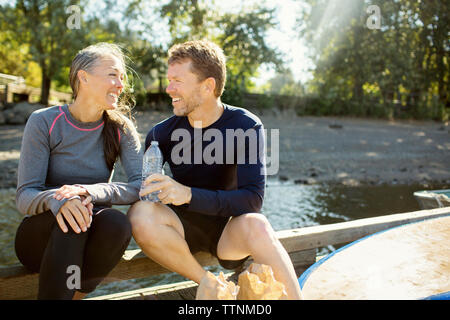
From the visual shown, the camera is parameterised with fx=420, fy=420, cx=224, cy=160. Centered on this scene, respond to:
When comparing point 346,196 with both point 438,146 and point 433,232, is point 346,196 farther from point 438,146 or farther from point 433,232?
point 438,146

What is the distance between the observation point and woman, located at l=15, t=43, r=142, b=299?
1950 mm

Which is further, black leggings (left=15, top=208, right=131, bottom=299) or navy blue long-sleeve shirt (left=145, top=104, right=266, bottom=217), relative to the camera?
navy blue long-sleeve shirt (left=145, top=104, right=266, bottom=217)

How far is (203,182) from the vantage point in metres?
2.54

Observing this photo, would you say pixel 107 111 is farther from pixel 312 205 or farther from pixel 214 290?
pixel 312 205

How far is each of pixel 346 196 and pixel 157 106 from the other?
11.8m

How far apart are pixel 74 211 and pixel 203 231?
79 cm

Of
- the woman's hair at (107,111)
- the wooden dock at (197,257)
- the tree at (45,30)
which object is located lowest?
the wooden dock at (197,257)

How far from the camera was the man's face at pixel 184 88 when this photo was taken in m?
2.54

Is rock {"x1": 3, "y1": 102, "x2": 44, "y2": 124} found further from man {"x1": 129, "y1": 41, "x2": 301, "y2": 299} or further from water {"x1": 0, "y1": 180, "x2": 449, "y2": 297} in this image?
man {"x1": 129, "y1": 41, "x2": 301, "y2": 299}

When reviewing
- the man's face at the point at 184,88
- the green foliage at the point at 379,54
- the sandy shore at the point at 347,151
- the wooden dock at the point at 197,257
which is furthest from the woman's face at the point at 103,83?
the green foliage at the point at 379,54

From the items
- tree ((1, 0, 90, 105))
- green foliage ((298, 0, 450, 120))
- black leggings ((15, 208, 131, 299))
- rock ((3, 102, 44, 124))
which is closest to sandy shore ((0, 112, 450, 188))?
rock ((3, 102, 44, 124))

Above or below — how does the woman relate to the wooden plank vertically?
above

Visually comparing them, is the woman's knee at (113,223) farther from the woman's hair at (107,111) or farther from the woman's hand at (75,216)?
the woman's hair at (107,111)

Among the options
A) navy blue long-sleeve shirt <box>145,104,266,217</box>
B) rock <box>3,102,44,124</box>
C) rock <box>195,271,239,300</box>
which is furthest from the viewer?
rock <box>3,102,44,124</box>
